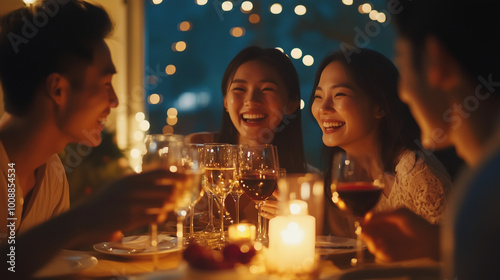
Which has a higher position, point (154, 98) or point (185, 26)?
point (185, 26)

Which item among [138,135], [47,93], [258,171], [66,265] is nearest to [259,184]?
[258,171]

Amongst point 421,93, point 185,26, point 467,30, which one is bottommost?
point 421,93

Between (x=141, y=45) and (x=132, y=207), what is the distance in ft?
8.87

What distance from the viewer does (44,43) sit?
5.99 ft

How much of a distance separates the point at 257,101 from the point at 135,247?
1245 millimetres

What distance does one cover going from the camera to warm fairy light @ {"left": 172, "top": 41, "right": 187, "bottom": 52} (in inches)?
138

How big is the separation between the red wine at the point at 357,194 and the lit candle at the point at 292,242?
87mm

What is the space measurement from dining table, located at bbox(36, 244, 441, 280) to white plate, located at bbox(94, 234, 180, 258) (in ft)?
0.05

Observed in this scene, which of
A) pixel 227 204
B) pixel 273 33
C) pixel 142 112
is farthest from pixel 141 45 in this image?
pixel 227 204

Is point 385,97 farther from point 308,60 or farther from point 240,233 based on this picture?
point 240,233

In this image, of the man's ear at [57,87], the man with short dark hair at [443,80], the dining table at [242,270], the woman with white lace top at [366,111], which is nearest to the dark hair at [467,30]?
the man with short dark hair at [443,80]

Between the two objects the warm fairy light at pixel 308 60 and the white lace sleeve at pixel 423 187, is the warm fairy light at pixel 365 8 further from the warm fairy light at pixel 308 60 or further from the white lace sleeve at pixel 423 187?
the white lace sleeve at pixel 423 187

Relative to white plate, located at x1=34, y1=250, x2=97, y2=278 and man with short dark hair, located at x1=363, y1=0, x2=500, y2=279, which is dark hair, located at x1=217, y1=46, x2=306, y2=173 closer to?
man with short dark hair, located at x1=363, y1=0, x2=500, y2=279

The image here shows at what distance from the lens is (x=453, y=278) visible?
2.22ft
